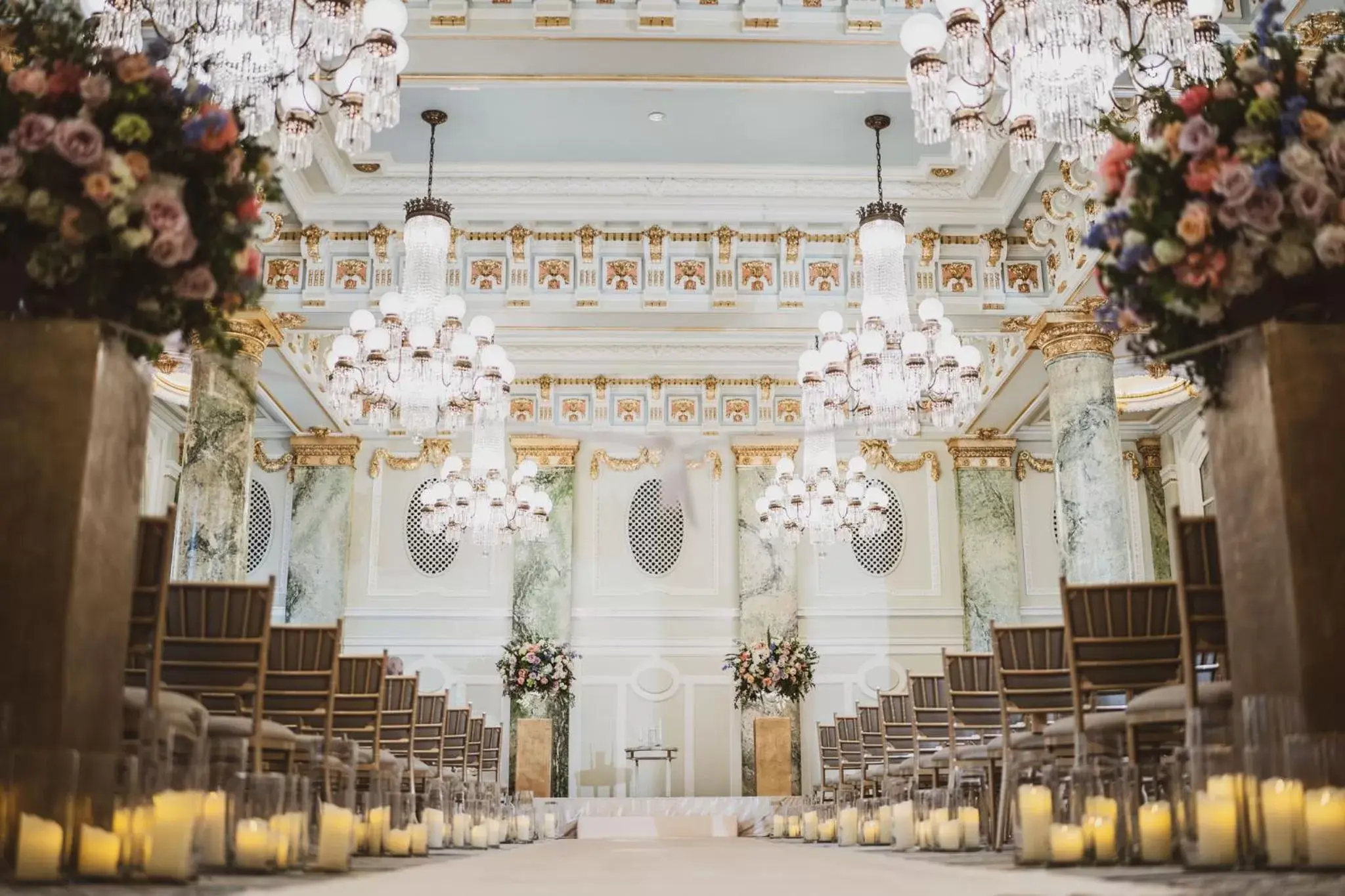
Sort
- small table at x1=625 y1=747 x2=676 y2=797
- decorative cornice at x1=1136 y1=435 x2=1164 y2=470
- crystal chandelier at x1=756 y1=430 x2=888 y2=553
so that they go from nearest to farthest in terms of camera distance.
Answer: crystal chandelier at x1=756 y1=430 x2=888 y2=553
small table at x1=625 y1=747 x2=676 y2=797
decorative cornice at x1=1136 y1=435 x2=1164 y2=470

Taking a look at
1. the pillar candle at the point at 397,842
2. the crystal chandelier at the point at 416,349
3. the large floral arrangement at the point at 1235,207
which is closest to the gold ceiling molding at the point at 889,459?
the crystal chandelier at the point at 416,349

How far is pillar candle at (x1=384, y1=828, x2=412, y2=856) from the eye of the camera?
14.6ft

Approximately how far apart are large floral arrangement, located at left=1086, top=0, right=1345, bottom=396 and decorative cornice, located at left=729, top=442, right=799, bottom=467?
11.1m

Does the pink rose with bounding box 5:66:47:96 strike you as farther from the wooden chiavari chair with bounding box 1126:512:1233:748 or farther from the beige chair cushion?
the wooden chiavari chair with bounding box 1126:512:1233:748

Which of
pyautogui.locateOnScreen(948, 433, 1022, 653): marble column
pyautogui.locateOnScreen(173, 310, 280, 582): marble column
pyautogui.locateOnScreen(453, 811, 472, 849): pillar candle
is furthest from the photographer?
pyautogui.locateOnScreen(948, 433, 1022, 653): marble column

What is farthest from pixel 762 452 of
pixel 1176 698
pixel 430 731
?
pixel 1176 698

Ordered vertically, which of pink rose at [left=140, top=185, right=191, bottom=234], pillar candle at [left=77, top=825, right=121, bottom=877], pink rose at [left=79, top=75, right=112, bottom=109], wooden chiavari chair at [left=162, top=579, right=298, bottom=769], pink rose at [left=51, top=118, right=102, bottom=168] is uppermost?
pink rose at [left=79, top=75, right=112, bottom=109]

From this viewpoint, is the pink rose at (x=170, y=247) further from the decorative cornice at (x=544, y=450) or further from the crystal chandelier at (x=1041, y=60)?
the decorative cornice at (x=544, y=450)

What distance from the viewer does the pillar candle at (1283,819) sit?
8.10 feet

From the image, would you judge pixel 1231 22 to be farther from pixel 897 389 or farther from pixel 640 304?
pixel 640 304

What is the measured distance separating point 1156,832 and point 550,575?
37.5ft

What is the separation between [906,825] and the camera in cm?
518

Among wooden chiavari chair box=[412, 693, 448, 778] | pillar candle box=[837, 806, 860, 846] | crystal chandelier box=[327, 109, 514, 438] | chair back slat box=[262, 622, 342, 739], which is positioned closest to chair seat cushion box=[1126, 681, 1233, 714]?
pillar candle box=[837, 806, 860, 846]

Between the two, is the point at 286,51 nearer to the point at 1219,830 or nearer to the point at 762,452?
the point at 1219,830
